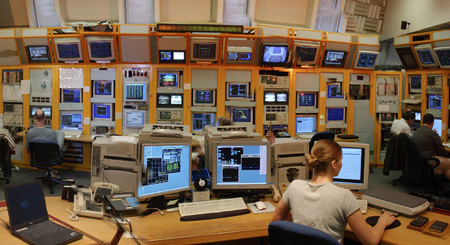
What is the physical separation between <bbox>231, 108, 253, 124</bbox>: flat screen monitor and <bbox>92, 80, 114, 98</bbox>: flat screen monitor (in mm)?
2147

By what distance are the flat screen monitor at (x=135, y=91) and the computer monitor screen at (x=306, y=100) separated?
9.11 ft

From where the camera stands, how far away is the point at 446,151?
524 cm

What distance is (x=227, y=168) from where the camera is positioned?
2.72 meters

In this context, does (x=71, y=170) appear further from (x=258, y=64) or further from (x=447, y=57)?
(x=447, y=57)

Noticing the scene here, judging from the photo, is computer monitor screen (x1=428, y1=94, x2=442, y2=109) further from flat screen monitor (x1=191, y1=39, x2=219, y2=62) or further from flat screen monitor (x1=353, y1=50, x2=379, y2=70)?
flat screen monitor (x1=191, y1=39, x2=219, y2=62)

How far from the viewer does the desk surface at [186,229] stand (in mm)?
2074

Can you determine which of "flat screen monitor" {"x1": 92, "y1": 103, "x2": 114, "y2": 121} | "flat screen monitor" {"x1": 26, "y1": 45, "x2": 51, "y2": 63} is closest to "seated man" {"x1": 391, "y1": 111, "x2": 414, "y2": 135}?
"flat screen monitor" {"x1": 92, "y1": 103, "x2": 114, "y2": 121}

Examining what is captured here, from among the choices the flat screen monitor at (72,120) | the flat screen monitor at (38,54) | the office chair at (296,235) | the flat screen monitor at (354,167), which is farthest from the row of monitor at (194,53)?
the office chair at (296,235)

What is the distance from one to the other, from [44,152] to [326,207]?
14.4 ft

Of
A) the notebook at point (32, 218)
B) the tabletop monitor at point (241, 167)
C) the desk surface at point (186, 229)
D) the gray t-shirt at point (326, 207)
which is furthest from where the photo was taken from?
the tabletop monitor at point (241, 167)

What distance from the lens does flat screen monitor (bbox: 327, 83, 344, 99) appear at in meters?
6.70

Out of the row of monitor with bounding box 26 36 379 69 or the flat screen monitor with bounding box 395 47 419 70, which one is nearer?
the row of monitor with bounding box 26 36 379 69

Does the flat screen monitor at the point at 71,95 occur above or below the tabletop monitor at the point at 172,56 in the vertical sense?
below

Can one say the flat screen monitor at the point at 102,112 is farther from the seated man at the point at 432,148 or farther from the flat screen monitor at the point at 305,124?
the seated man at the point at 432,148
